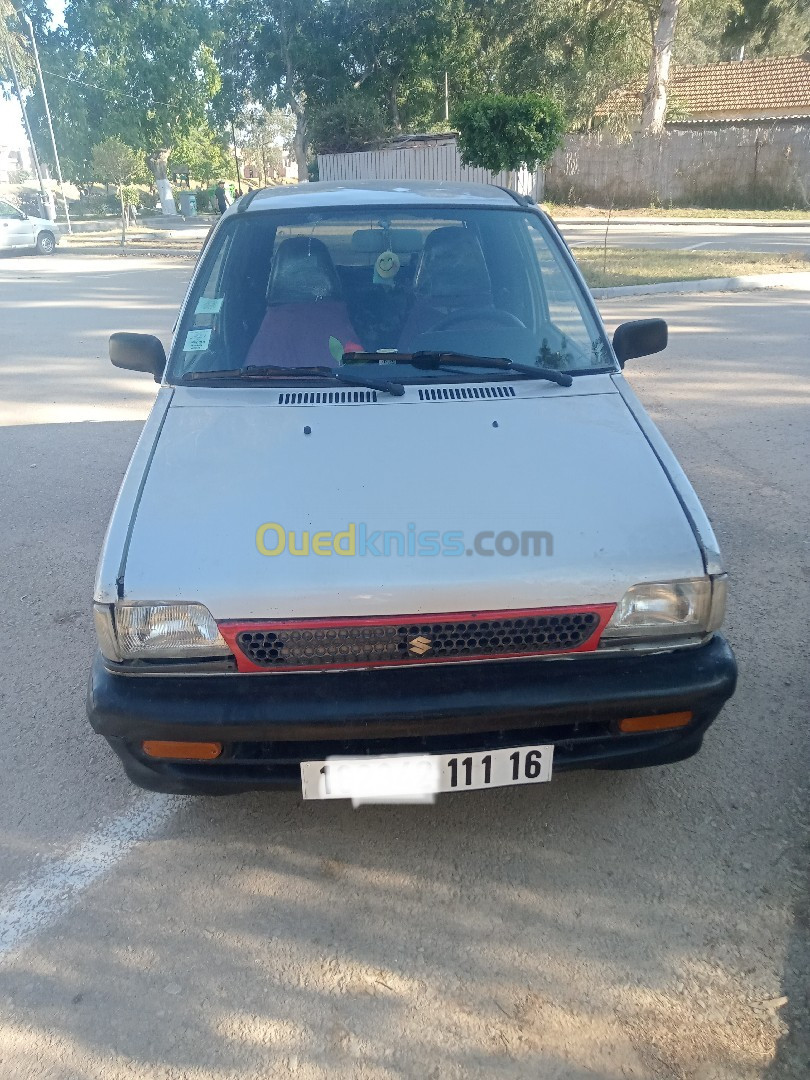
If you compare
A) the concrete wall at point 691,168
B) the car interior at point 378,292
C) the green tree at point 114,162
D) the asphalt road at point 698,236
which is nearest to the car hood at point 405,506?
the car interior at point 378,292

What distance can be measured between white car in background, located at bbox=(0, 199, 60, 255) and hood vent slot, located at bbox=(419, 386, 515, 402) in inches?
972

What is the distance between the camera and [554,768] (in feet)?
8.23

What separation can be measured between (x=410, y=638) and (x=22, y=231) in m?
25.9

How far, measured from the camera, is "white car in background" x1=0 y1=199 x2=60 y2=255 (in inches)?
949

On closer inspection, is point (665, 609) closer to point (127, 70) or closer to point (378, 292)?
point (378, 292)

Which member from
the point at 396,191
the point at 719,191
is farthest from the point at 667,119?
the point at 396,191

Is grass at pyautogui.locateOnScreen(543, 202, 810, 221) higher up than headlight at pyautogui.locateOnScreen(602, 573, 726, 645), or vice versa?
headlight at pyautogui.locateOnScreen(602, 573, 726, 645)

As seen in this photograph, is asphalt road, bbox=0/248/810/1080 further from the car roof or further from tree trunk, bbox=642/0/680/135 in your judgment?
tree trunk, bbox=642/0/680/135

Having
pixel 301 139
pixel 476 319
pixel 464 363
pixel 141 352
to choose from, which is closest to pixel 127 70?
pixel 301 139

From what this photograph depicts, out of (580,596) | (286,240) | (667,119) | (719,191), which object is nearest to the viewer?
(580,596)

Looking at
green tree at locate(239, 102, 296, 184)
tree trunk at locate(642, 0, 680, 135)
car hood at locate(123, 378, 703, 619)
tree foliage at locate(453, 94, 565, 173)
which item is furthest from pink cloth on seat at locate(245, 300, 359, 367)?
green tree at locate(239, 102, 296, 184)

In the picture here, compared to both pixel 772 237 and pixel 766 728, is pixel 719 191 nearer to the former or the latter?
pixel 772 237

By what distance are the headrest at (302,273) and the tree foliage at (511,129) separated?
15030mm

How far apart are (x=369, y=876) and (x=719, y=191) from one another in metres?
32.0
